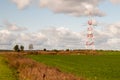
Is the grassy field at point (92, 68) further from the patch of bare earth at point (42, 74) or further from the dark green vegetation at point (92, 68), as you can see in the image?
the patch of bare earth at point (42, 74)

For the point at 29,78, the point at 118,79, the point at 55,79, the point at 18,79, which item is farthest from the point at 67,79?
the point at 118,79

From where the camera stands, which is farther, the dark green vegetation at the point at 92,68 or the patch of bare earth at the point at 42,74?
the dark green vegetation at the point at 92,68

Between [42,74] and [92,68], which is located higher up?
[42,74]

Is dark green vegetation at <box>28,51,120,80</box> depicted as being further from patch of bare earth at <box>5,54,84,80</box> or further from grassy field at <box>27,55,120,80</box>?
patch of bare earth at <box>5,54,84,80</box>

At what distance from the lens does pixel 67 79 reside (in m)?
20.9

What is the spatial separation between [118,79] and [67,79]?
8.71m

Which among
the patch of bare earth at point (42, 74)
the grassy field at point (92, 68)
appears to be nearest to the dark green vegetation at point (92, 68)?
the grassy field at point (92, 68)

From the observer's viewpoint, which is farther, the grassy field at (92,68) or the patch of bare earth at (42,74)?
the grassy field at (92,68)

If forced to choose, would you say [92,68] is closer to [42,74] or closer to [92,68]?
[92,68]

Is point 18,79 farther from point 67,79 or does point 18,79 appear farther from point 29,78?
point 67,79

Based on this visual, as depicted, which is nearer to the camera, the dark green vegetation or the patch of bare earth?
the patch of bare earth

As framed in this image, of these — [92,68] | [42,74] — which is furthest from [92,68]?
[42,74]

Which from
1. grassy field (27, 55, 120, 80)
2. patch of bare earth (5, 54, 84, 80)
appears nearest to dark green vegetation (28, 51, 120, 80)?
grassy field (27, 55, 120, 80)

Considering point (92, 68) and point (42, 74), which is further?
point (92, 68)
